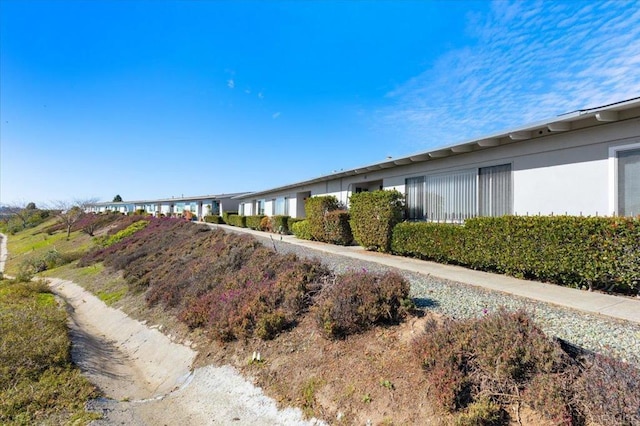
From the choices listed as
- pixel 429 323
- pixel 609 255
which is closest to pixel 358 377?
pixel 429 323

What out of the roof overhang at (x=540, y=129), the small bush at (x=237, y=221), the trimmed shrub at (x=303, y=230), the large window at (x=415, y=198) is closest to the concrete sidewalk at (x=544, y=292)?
the large window at (x=415, y=198)

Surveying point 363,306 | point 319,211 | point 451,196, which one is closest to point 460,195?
point 451,196

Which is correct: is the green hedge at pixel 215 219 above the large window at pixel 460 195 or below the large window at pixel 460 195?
below

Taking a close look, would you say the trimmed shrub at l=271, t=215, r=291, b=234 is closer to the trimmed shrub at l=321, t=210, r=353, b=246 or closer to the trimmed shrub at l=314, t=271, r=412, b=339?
the trimmed shrub at l=321, t=210, r=353, b=246

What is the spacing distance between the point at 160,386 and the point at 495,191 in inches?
372

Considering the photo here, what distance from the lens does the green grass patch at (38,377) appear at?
432cm

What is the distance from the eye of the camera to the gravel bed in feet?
12.6

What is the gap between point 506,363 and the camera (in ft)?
10.5

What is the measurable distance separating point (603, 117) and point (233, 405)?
28.8ft

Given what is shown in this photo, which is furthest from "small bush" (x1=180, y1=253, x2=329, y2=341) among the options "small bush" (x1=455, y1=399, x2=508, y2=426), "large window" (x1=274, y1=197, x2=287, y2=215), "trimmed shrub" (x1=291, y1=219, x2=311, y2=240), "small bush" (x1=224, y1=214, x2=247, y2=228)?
"small bush" (x1=224, y1=214, x2=247, y2=228)

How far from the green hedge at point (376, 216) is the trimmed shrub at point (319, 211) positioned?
2953mm

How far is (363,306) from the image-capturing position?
191 inches

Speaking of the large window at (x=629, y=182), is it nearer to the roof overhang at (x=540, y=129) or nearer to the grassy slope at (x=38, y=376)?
the roof overhang at (x=540, y=129)

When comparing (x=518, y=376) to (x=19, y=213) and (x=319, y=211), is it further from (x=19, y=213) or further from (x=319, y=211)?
(x=19, y=213)
